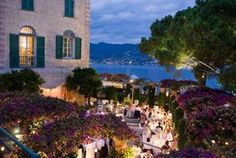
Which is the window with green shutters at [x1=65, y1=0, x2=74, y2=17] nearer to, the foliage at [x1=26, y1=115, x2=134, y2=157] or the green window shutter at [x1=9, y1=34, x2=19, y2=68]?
the green window shutter at [x1=9, y1=34, x2=19, y2=68]

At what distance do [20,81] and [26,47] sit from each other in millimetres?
2862

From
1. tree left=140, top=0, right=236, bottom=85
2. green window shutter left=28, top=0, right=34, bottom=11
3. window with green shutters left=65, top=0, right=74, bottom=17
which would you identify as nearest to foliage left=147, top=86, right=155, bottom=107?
tree left=140, top=0, right=236, bottom=85

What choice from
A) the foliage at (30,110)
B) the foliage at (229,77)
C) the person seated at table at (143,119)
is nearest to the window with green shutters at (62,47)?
the person seated at table at (143,119)

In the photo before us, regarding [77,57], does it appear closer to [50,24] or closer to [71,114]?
[50,24]

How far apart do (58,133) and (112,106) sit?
664 inches

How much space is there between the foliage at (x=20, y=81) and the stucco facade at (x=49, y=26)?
1.21m

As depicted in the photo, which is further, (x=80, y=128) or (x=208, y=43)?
(x=208, y=43)

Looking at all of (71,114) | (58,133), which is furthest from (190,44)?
(58,133)

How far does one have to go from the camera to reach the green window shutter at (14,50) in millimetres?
23156

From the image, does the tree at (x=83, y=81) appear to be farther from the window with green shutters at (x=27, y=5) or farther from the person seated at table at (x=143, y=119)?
the window with green shutters at (x=27, y=5)

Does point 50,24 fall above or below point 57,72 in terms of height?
above

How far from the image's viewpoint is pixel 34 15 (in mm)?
24484

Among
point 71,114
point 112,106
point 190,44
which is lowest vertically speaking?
point 112,106

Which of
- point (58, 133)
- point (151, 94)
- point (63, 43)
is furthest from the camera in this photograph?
point (151, 94)
